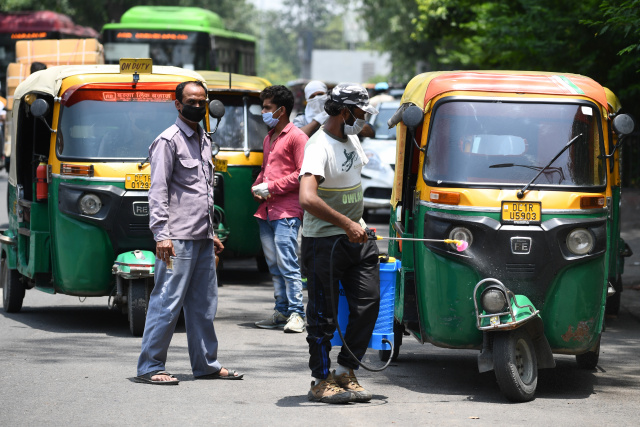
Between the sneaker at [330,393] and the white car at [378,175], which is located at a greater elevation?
the sneaker at [330,393]

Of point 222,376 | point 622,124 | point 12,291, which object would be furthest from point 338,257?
point 12,291

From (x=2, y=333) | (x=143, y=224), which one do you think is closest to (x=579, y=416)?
(x=143, y=224)

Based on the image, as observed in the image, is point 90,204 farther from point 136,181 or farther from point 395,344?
point 395,344

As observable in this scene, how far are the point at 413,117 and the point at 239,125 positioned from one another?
17.6 feet

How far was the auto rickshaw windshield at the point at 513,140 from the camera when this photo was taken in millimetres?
6730

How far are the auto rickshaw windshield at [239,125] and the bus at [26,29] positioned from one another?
1802 cm

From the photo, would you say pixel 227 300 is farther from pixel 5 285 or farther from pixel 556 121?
pixel 556 121

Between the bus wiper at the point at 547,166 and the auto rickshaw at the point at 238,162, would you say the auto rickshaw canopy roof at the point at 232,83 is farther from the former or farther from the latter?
the bus wiper at the point at 547,166

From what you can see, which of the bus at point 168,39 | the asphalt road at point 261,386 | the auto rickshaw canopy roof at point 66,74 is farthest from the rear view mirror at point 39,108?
the bus at point 168,39

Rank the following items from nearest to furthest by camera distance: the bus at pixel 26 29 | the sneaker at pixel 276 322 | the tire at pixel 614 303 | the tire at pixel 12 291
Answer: the sneaker at pixel 276 322 < the tire at pixel 12 291 < the tire at pixel 614 303 < the bus at pixel 26 29

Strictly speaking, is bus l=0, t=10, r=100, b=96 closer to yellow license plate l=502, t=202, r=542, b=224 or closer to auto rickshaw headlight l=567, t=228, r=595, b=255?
yellow license plate l=502, t=202, r=542, b=224

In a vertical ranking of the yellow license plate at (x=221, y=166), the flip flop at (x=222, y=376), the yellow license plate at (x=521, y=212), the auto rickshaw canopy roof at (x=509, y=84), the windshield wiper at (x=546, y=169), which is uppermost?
the auto rickshaw canopy roof at (x=509, y=84)

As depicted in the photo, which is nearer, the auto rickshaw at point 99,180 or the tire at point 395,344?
the tire at point 395,344

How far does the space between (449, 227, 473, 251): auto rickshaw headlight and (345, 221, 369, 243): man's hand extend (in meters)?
0.76
